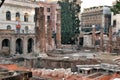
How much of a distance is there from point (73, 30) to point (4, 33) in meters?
23.0

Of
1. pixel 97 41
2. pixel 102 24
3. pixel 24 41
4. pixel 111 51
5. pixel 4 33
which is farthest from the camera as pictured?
pixel 102 24

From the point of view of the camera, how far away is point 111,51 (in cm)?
4275

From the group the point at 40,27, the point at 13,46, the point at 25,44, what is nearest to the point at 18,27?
the point at 25,44

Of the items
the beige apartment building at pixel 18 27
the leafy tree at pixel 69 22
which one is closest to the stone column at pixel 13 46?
the beige apartment building at pixel 18 27

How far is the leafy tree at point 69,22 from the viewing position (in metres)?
54.6

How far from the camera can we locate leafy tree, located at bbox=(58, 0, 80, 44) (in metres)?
54.6

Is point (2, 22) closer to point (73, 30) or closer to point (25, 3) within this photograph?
point (25, 3)

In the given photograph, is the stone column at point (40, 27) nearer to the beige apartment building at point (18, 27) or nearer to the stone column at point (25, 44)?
the beige apartment building at point (18, 27)

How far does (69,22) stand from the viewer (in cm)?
5506

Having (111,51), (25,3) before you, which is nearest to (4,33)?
(25,3)

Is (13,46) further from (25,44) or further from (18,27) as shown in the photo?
(18,27)

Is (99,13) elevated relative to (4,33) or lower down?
elevated

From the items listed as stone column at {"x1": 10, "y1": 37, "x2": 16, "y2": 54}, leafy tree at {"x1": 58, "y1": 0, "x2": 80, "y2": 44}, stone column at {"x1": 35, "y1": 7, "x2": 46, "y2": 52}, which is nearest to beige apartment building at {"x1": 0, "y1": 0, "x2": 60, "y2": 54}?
stone column at {"x1": 10, "y1": 37, "x2": 16, "y2": 54}

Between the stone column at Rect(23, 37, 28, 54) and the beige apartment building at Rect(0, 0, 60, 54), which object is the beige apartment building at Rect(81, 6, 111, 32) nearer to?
the beige apartment building at Rect(0, 0, 60, 54)
